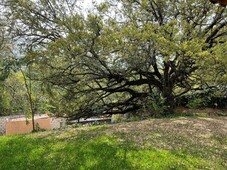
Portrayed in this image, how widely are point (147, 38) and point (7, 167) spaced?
18.2 feet

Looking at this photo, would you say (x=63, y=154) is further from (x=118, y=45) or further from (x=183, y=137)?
(x=118, y=45)

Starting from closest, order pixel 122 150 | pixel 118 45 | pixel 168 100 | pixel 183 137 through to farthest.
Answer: pixel 122 150, pixel 183 137, pixel 118 45, pixel 168 100

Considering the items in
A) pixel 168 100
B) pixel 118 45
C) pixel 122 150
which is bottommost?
pixel 122 150

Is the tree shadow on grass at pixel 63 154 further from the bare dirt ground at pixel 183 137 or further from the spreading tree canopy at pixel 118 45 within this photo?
the spreading tree canopy at pixel 118 45

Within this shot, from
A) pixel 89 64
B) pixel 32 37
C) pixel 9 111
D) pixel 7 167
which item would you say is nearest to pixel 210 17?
pixel 89 64

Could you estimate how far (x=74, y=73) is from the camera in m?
11.3

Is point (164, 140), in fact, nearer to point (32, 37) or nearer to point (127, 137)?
point (127, 137)

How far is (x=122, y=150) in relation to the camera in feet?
19.2

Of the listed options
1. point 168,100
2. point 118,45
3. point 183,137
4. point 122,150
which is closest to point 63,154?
point 122,150

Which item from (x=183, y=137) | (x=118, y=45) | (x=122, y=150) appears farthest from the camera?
(x=118, y=45)

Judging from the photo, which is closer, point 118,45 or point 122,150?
point 122,150

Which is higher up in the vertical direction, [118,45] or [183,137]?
[118,45]

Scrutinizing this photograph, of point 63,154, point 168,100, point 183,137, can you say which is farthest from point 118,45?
point 63,154

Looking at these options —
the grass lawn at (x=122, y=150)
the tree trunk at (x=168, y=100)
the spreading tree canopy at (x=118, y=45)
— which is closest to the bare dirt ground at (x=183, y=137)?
the grass lawn at (x=122, y=150)
